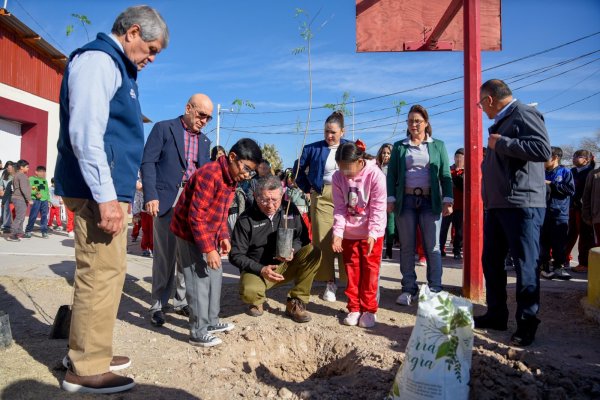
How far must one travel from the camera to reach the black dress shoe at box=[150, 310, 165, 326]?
3.77 meters

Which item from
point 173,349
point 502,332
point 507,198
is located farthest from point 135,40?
point 502,332

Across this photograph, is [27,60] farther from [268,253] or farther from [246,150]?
[246,150]

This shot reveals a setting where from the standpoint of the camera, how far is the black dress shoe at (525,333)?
3244 millimetres

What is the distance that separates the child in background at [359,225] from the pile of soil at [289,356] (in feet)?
0.78

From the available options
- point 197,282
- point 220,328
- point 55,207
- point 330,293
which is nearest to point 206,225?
point 197,282

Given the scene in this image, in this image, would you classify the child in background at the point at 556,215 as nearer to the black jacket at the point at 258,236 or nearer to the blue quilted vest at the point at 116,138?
the black jacket at the point at 258,236

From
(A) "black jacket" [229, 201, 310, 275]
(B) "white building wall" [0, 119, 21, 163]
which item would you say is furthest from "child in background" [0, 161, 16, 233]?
(A) "black jacket" [229, 201, 310, 275]

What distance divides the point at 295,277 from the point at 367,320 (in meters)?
0.77

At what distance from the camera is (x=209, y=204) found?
10.9ft

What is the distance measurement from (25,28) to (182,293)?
15776 millimetres

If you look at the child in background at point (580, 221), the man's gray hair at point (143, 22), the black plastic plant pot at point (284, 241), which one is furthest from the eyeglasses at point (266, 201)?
the child in background at point (580, 221)

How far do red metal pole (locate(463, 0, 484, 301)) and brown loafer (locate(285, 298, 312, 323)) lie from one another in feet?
5.56

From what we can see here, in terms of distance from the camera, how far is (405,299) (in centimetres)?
444

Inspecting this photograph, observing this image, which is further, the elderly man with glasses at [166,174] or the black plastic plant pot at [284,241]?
the elderly man with glasses at [166,174]
